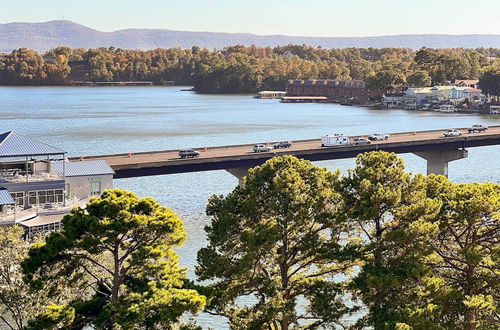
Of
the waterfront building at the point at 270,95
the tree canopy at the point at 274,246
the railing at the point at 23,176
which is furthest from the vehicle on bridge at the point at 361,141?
the waterfront building at the point at 270,95

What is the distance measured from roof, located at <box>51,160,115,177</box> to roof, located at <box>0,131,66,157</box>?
1.38 m

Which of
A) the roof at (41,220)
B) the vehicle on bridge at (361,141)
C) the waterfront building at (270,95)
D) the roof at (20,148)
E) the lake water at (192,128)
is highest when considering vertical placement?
the roof at (20,148)

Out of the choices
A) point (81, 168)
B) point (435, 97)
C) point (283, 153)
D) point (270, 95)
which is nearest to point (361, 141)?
point (283, 153)

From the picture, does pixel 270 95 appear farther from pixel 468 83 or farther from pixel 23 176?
pixel 23 176

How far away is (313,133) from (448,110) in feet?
172

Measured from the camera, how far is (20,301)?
62.2ft

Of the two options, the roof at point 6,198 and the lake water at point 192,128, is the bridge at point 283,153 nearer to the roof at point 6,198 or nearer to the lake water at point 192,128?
the lake water at point 192,128

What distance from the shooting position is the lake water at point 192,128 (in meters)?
50.3

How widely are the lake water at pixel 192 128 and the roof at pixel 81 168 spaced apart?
15.2ft

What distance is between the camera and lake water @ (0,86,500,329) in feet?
165

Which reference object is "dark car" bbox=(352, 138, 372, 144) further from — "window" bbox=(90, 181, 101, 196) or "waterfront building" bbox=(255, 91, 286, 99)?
"waterfront building" bbox=(255, 91, 286, 99)

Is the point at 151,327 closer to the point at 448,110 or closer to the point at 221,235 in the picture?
the point at 221,235

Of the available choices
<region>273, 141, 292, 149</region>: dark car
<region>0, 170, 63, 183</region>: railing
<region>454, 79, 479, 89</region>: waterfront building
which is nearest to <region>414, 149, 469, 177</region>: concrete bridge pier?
<region>273, 141, 292, 149</region>: dark car

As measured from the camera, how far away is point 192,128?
304 ft
